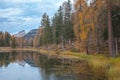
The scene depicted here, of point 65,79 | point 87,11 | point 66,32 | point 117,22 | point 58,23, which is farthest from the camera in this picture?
point 58,23

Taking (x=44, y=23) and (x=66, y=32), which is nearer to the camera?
(x=66, y=32)

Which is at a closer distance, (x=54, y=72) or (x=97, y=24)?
(x=54, y=72)

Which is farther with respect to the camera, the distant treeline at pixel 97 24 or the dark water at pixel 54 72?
the distant treeline at pixel 97 24

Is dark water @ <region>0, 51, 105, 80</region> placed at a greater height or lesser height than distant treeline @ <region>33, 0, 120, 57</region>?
lesser

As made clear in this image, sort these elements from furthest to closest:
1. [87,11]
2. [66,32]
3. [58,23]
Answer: [58,23]
[66,32]
[87,11]

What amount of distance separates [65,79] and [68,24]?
6438 centimetres

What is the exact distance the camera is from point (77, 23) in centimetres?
5550

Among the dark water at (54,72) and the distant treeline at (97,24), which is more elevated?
the distant treeline at (97,24)

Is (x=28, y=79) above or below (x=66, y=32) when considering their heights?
below

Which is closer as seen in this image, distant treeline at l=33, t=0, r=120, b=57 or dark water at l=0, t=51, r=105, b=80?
dark water at l=0, t=51, r=105, b=80

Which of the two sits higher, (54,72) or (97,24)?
(97,24)

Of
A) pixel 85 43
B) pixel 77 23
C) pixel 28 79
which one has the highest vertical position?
pixel 77 23

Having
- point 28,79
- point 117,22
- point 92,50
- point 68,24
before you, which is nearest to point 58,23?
point 68,24

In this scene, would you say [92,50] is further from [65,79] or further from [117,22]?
[65,79]
